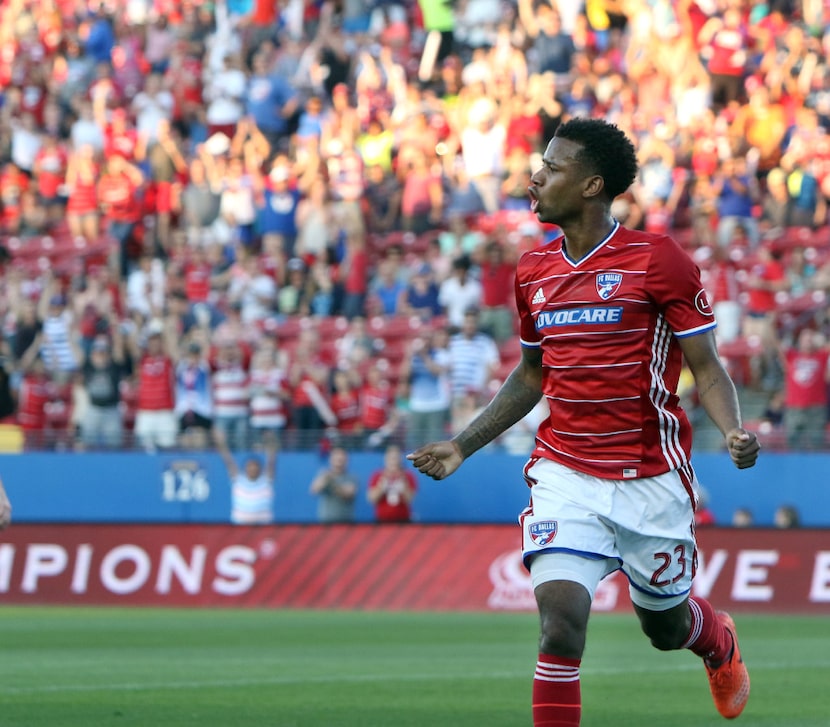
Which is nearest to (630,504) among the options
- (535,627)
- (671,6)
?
(535,627)

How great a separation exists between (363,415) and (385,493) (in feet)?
4.81

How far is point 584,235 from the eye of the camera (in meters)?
6.99

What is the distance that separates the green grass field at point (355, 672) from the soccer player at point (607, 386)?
224 cm

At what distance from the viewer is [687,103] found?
22391mm

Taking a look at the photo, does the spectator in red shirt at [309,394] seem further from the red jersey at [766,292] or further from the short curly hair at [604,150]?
the short curly hair at [604,150]

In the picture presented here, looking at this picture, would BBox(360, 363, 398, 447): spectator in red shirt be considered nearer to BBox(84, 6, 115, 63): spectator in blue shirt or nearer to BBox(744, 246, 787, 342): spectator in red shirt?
BBox(744, 246, 787, 342): spectator in red shirt

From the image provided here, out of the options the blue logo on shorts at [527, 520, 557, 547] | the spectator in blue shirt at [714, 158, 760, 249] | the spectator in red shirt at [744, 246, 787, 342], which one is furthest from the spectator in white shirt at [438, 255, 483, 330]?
the blue logo on shorts at [527, 520, 557, 547]

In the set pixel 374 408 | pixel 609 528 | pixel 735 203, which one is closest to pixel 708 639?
pixel 609 528

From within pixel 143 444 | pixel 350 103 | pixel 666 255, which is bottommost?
pixel 143 444

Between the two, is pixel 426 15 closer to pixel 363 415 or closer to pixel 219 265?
pixel 219 265

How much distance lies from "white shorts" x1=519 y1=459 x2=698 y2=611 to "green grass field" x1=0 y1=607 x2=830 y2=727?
2134 mm

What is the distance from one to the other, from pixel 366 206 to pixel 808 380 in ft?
23.8

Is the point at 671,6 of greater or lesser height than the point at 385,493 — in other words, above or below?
above

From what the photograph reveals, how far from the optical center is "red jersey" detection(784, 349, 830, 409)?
18.9 m
